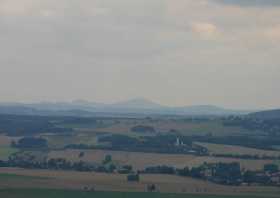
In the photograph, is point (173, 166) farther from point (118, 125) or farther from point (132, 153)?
point (118, 125)

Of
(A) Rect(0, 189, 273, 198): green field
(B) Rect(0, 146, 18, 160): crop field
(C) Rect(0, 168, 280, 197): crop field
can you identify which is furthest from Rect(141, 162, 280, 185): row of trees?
(B) Rect(0, 146, 18, 160): crop field

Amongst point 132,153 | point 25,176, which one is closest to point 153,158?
point 132,153

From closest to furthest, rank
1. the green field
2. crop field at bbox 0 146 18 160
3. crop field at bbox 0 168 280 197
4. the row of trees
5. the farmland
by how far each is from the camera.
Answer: the green field, crop field at bbox 0 168 280 197, the farmland, the row of trees, crop field at bbox 0 146 18 160

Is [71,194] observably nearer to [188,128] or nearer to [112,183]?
[112,183]

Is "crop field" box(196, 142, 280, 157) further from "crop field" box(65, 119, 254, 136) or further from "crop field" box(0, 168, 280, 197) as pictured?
"crop field" box(0, 168, 280, 197)

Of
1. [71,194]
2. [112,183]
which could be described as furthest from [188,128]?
[71,194]

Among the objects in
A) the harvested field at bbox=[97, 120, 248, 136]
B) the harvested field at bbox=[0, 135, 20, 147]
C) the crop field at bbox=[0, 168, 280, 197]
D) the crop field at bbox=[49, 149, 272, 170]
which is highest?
the harvested field at bbox=[97, 120, 248, 136]
